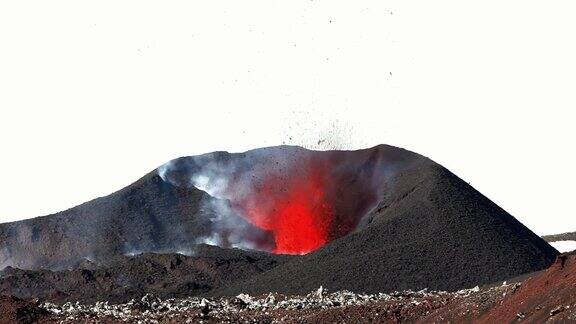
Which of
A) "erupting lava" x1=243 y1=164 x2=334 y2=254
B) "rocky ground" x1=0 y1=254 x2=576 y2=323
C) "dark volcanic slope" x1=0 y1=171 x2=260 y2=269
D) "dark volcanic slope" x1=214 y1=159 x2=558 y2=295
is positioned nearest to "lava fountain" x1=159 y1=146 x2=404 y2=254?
"erupting lava" x1=243 y1=164 x2=334 y2=254

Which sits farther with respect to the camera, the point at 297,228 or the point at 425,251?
the point at 297,228

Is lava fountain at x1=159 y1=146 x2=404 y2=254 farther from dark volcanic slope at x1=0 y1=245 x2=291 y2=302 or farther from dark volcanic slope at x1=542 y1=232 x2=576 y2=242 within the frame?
dark volcanic slope at x1=542 y1=232 x2=576 y2=242

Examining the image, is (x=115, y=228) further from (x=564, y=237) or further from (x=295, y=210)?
(x=564, y=237)

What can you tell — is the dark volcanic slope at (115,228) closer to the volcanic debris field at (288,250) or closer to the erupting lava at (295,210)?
the volcanic debris field at (288,250)

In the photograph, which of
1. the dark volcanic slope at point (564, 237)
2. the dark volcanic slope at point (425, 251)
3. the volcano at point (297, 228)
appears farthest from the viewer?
the dark volcanic slope at point (564, 237)

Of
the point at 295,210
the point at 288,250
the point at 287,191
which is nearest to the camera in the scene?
the point at 288,250

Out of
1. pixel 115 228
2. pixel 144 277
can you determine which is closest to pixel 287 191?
pixel 115 228

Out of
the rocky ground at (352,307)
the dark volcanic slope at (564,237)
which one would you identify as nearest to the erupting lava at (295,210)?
the dark volcanic slope at (564,237)
